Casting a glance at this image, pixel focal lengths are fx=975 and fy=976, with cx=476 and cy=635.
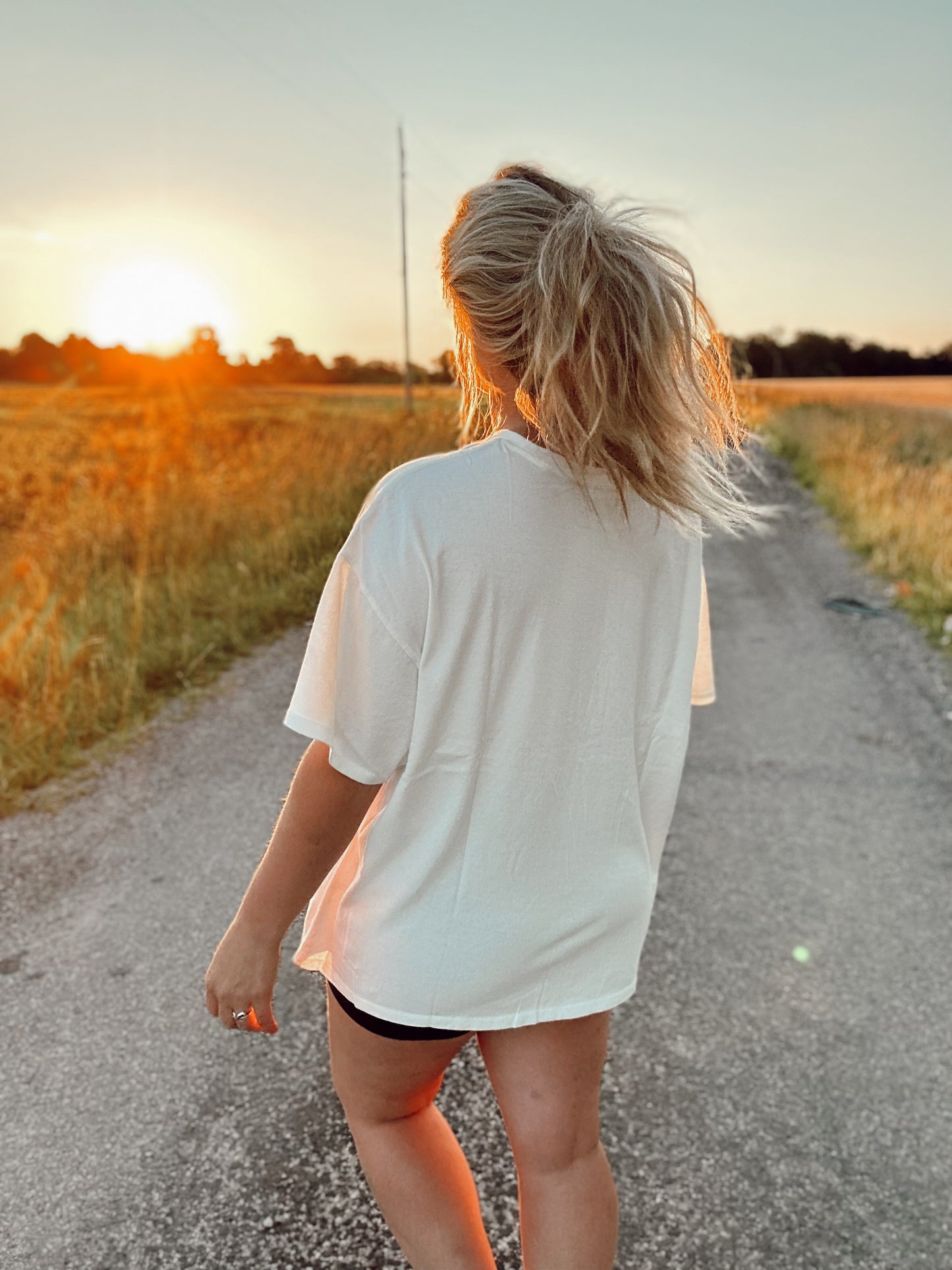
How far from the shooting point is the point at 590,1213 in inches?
51.3

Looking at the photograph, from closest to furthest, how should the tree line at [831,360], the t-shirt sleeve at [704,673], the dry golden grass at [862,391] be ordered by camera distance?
the t-shirt sleeve at [704,673] → the dry golden grass at [862,391] → the tree line at [831,360]

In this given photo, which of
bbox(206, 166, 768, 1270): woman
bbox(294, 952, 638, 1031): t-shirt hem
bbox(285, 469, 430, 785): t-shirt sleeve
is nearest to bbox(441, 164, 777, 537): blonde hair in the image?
bbox(206, 166, 768, 1270): woman

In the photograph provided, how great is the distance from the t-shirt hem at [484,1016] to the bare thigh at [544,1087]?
2 cm

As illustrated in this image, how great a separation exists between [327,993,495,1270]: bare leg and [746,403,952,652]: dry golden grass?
4.40 feet

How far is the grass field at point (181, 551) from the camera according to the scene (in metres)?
4.55

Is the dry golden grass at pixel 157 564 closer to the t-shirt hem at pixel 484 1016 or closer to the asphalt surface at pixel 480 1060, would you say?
the asphalt surface at pixel 480 1060

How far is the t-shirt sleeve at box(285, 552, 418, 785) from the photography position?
1.09 metres

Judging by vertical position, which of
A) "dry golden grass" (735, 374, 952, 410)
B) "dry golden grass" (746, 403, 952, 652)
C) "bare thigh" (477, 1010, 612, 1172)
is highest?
"bare thigh" (477, 1010, 612, 1172)

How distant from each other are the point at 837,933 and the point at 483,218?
271cm

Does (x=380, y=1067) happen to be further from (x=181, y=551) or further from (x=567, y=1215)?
(x=181, y=551)

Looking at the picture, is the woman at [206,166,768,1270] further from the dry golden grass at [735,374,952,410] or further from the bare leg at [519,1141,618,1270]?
the dry golden grass at [735,374,952,410]

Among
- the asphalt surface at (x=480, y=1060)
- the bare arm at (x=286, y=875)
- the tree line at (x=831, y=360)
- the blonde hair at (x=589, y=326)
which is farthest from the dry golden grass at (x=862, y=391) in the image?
the bare arm at (x=286, y=875)

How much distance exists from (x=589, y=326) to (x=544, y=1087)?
944mm

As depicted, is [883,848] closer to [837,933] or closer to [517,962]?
[837,933]
